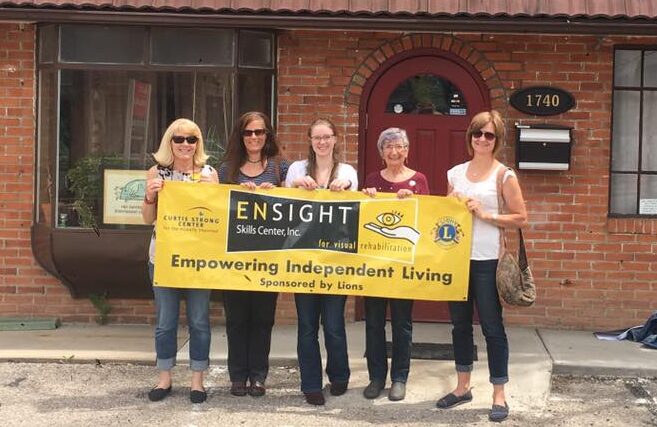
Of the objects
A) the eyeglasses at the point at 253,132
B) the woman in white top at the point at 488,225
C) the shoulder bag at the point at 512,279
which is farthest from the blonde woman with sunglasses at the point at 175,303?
the shoulder bag at the point at 512,279

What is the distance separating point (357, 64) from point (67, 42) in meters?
2.45

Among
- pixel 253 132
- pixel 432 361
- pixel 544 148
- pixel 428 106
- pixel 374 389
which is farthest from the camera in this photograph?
pixel 428 106

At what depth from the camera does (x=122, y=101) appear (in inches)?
276

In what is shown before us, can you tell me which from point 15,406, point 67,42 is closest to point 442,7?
point 67,42

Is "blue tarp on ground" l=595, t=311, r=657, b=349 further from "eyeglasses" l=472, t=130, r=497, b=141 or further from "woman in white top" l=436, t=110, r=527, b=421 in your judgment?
"eyeglasses" l=472, t=130, r=497, b=141

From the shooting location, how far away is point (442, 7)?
6.43 metres

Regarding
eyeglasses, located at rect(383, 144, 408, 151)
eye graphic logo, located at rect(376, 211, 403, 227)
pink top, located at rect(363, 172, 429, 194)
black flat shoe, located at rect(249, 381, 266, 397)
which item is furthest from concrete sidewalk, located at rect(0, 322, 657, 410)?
eyeglasses, located at rect(383, 144, 408, 151)

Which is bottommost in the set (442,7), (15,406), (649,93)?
(15,406)

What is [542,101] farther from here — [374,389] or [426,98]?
[374,389]

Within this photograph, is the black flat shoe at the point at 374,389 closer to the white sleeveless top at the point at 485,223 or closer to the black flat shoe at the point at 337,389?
the black flat shoe at the point at 337,389

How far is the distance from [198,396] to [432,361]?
1851mm

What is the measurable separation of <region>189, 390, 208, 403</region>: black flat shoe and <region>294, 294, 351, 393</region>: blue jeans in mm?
626

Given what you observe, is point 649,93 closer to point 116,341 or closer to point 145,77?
point 145,77

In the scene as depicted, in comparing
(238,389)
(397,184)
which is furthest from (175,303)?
(397,184)
